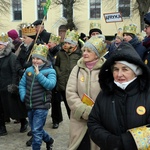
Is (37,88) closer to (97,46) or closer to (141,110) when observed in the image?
→ (97,46)

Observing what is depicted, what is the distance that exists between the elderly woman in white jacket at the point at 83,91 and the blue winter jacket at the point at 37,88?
0.95 m

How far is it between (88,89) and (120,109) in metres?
1.10

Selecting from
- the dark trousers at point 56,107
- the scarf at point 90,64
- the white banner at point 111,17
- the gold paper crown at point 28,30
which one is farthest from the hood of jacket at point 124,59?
the white banner at point 111,17

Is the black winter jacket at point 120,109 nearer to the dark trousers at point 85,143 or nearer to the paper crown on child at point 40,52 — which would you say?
the dark trousers at point 85,143

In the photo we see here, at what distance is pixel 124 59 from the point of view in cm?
264

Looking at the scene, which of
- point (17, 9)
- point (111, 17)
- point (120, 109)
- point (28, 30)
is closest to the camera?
point (120, 109)

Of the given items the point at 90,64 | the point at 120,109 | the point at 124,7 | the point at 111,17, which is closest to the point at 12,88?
the point at 90,64

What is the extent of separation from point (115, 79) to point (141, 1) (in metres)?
26.6

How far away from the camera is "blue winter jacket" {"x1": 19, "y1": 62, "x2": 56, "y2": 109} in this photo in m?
4.69

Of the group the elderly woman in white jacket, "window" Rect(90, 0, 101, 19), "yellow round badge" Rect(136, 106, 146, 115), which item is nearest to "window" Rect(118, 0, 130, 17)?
"window" Rect(90, 0, 101, 19)

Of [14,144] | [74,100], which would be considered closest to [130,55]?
[74,100]

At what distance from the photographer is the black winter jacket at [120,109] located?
2.54 metres

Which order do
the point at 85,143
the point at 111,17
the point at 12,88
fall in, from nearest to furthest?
the point at 85,143, the point at 12,88, the point at 111,17

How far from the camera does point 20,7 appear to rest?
42.3 meters
